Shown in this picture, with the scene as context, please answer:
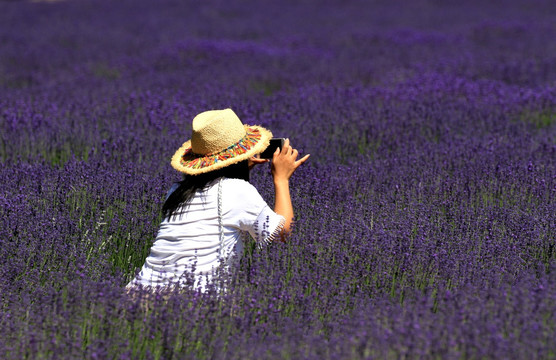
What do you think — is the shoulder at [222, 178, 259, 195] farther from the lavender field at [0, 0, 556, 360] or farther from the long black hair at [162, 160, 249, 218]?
the lavender field at [0, 0, 556, 360]

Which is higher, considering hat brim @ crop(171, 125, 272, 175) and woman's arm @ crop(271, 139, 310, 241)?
hat brim @ crop(171, 125, 272, 175)

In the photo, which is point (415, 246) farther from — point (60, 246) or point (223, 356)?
point (60, 246)

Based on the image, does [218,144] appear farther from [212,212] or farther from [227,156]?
[212,212]

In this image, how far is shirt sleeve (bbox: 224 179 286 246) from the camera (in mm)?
2980

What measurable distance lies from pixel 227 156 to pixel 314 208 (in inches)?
33.3

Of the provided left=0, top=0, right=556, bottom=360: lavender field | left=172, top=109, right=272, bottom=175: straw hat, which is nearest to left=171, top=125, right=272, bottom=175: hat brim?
left=172, top=109, right=272, bottom=175: straw hat

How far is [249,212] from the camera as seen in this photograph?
9.84 ft

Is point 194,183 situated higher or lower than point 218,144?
lower

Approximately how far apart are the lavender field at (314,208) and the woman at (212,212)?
0.15 m

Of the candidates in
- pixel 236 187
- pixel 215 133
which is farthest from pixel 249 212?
pixel 215 133

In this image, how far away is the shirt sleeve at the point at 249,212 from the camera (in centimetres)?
298

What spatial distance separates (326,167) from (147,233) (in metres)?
1.44

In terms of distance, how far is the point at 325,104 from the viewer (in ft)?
21.0

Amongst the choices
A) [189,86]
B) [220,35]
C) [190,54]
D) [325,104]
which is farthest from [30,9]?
[325,104]
